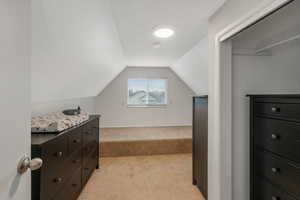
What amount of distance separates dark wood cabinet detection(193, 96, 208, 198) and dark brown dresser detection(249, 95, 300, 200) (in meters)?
0.48

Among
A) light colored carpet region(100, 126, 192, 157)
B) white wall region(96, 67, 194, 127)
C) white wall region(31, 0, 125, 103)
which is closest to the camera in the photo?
white wall region(31, 0, 125, 103)

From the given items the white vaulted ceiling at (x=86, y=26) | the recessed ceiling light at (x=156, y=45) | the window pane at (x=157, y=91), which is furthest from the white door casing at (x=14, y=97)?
the window pane at (x=157, y=91)

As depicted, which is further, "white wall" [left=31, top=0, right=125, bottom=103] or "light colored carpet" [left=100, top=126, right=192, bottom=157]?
"light colored carpet" [left=100, top=126, right=192, bottom=157]

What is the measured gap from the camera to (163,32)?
214 cm

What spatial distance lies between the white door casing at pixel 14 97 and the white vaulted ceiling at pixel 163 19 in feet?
3.44

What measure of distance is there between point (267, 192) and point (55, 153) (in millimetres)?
1796

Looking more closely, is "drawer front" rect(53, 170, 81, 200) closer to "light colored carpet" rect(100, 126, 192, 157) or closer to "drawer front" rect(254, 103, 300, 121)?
"light colored carpet" rect(100, 126, 192, 157)

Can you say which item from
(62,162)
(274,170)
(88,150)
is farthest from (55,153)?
(274,170)

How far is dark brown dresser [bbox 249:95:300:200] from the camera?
1.11 metres

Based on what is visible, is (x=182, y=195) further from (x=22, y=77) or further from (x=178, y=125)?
(x=178, y=125)

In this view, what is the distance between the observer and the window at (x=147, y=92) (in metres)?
4.93

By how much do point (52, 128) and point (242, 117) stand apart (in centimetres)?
180

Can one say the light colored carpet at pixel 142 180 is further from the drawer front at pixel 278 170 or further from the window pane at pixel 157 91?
the window pane at pixel 157 91

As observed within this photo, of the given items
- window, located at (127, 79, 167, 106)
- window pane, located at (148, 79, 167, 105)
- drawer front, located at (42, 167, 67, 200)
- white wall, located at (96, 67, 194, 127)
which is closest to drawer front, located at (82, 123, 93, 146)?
drawer front, located at (42, 167, 67, 200)
